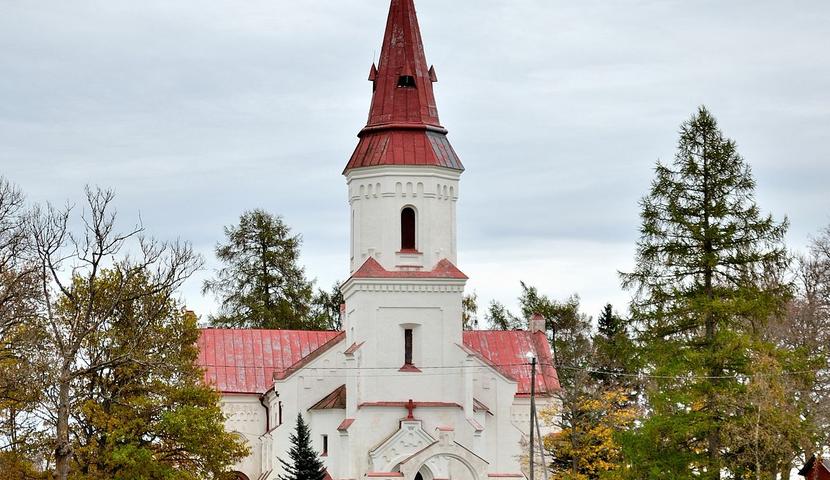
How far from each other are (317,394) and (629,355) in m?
19.4

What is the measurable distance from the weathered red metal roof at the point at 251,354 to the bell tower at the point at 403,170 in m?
9.25

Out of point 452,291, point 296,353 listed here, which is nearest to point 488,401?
point 452,291

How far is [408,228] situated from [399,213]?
0.79 m

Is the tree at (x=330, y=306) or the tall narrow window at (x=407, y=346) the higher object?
the tree at (x=330, y=306)

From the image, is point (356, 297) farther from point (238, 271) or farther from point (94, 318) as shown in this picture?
point (238, 271)

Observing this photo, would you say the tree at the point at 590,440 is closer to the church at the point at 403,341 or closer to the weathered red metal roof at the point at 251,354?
the church at the point at 403,341

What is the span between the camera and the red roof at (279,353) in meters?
66.8

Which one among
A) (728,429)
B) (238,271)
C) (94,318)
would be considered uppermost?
(238,271)

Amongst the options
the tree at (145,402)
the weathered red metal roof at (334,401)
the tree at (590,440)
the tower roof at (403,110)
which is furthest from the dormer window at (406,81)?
the tree at (145,402)

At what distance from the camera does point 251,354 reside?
6825 cm

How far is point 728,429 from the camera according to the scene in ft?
138

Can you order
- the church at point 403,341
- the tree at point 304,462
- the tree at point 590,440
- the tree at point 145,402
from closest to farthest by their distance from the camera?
the tree at point 145,402
the tree at point 304,462
the tree at point 590,440
the church at point 403,341

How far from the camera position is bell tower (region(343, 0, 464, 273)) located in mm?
58188

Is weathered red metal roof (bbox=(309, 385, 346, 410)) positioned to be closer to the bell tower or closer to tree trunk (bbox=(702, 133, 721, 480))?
the bell tower
